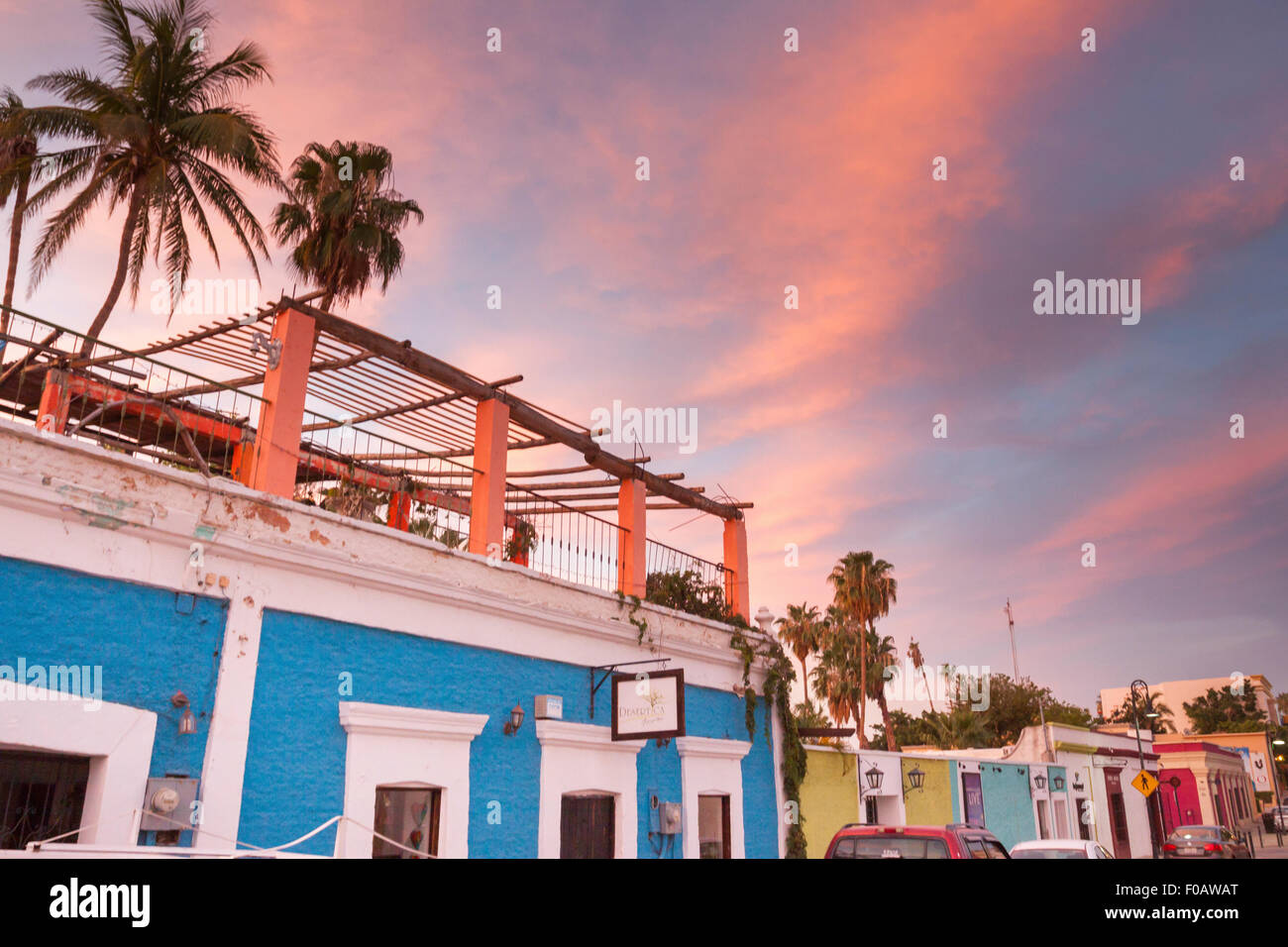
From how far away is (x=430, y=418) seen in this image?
1334cm

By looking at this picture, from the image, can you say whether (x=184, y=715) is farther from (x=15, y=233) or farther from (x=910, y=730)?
(x=910, y=730)

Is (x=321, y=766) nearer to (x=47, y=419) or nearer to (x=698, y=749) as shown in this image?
(x=47, y=419)

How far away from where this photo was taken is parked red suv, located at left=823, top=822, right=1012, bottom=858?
9.50 metres

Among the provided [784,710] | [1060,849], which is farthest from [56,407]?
[1060,849]

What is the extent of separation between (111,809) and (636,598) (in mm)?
7334

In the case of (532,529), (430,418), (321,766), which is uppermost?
(430,418)

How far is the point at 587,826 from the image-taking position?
38.9 feet

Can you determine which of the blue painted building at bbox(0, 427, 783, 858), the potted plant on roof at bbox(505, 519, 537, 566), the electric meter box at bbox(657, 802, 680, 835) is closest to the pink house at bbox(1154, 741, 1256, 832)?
the electric meter box at bbox(657, 802, 680, 835)

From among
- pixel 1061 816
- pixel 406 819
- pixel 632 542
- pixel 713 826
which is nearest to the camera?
pixel 406 819

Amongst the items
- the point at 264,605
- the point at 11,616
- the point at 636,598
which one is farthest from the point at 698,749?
the point at 11,616

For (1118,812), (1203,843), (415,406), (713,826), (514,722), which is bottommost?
(1203,843)

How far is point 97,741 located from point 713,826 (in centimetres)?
940

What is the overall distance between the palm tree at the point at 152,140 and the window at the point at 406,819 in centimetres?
1227
